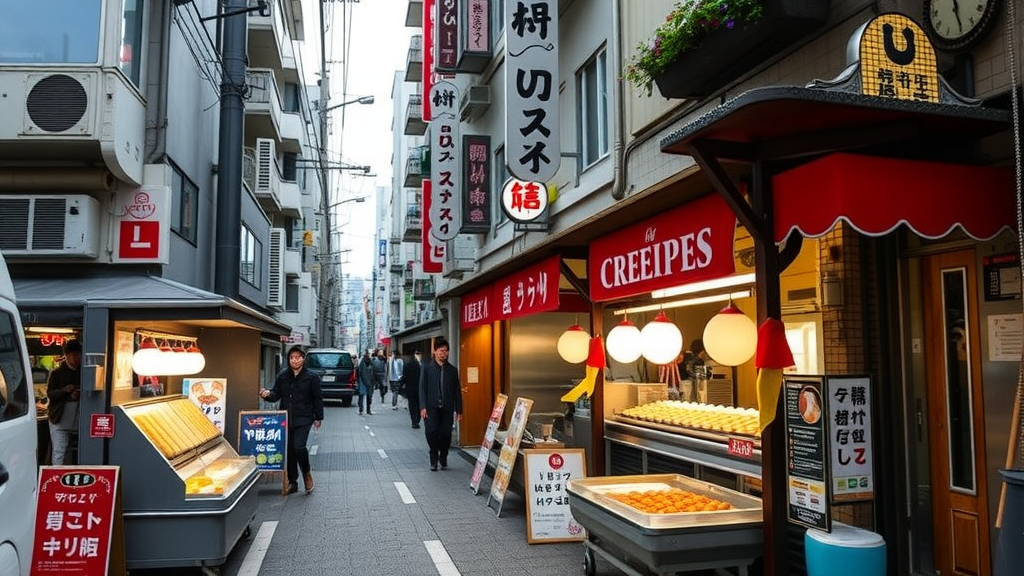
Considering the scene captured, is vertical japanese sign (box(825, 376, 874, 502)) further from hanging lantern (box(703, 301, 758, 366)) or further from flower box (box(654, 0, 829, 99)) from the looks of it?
flower box (box(654, 0, 829, 99))

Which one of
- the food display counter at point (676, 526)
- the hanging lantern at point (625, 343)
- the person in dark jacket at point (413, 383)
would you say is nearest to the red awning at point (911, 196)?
the food display counter at point (676, 526)

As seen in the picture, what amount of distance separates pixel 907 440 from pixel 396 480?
345 inches

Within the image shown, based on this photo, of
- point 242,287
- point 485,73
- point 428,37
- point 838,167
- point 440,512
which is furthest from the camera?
point 242,287

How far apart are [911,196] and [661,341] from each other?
11.5 ft

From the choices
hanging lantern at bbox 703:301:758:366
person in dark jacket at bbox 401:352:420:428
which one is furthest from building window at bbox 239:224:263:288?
hanging lantern at bbox 703:301:758:366

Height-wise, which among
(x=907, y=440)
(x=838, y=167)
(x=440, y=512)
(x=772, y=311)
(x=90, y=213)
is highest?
(x=90, y=213)

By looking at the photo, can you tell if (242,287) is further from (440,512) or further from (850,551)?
(850,551)

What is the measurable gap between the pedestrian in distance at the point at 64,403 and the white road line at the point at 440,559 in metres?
4.35

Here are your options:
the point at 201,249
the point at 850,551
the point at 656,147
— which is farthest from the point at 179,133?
the point at 850,551

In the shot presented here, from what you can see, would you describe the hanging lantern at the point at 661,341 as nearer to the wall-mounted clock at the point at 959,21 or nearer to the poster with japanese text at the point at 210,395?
the wall-mounted clock at the point at 959,21

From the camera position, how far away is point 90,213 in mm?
11188

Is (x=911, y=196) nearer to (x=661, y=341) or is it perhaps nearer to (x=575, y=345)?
(x=661, y=341)

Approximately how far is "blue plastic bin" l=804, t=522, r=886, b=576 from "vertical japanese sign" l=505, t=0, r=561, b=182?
5.66 metres

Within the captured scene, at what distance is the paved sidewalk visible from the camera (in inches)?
288
